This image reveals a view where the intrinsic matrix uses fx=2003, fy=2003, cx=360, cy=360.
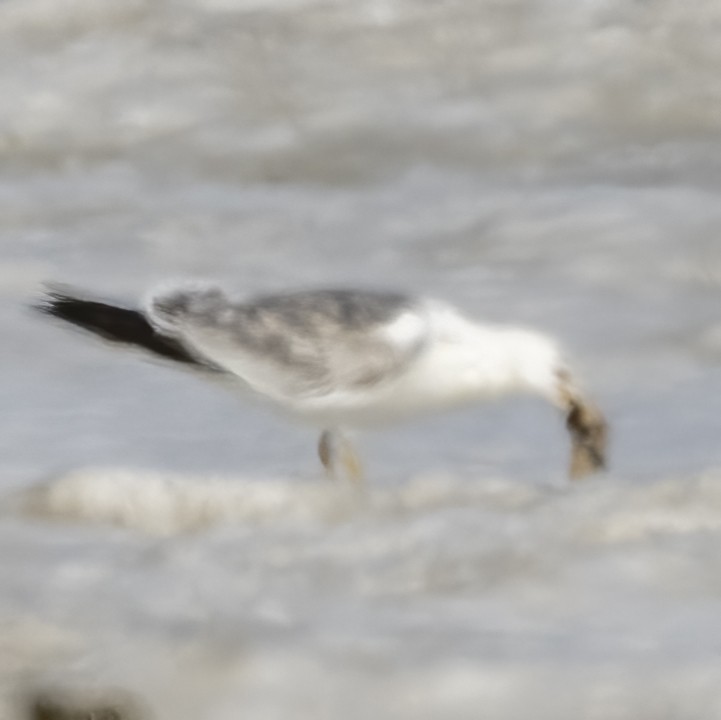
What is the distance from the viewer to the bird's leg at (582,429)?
14.6ft

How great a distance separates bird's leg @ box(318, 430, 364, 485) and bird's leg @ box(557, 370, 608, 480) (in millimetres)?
477

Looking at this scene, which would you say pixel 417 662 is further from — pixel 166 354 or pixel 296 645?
pixel 166 354

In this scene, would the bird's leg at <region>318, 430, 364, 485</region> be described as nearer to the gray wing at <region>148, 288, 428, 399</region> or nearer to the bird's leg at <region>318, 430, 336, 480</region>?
the bird's leg at <region>318, 430, 336, 480</region>

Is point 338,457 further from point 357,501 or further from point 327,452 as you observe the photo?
point 357,501

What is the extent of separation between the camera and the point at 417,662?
301 centimetres

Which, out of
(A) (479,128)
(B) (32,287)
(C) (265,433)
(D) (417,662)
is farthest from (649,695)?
(A) (479,128)

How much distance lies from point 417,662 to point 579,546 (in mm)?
703

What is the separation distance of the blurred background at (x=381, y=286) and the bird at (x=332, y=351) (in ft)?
0.46

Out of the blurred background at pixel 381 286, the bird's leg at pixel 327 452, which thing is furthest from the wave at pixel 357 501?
the bird's leg at pixel 327 452

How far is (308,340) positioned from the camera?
4.45 m

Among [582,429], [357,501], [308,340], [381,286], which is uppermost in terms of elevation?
[381,286]

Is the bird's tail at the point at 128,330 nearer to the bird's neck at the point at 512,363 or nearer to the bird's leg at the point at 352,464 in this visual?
the bird's leg at the point at 352,464

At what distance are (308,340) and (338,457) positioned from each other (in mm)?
277

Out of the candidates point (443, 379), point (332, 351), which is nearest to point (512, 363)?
point (443, 379)
